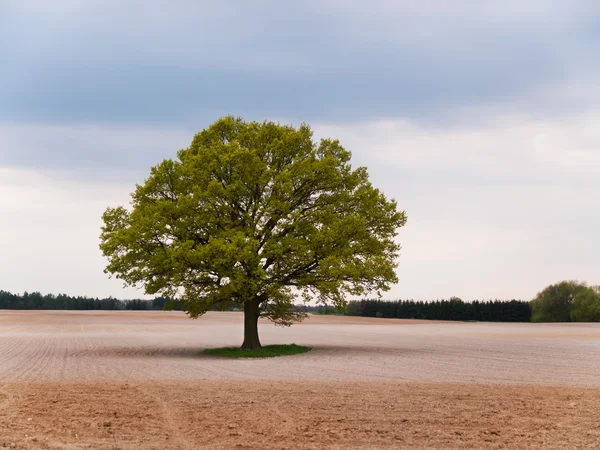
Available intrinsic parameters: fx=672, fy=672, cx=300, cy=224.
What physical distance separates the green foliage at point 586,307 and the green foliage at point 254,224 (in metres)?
102

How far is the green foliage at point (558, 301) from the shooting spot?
139375mm

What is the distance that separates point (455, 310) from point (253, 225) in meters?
125

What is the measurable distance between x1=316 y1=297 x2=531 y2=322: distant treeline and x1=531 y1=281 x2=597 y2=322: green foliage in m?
7.80

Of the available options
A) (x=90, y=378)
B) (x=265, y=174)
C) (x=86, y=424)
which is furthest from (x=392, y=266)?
(x=86, y=424)

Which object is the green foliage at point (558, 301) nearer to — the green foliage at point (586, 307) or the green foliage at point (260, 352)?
the green foliage at point (586, 307)

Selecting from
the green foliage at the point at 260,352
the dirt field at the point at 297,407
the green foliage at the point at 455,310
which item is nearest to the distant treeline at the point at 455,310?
the green foliage at the point at 455,310

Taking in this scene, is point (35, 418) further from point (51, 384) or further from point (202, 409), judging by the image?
point (51, 384)

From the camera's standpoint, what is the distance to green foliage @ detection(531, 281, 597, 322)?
13938 cm

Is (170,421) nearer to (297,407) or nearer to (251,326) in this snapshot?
(297,407)

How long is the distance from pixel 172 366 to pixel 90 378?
6663 mm

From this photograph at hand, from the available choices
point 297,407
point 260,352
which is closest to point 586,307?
point 260,352

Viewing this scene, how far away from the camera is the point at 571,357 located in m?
41.6

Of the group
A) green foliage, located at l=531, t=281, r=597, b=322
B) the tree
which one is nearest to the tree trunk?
the tree

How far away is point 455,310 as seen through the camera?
15738 cm
